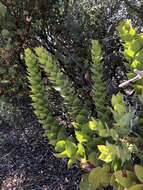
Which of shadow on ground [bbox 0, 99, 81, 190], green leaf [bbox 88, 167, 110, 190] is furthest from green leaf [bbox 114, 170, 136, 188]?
shadow on ground [bbox 0, 99, 81, 190]

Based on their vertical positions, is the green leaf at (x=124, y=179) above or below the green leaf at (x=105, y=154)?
below

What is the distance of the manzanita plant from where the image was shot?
163 cm

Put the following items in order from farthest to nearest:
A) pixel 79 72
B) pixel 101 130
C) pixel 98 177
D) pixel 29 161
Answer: pixel 29 161, pixel 79 72, pixel 98 177, pixel 101 130

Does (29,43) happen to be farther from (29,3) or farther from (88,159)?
(88,159)

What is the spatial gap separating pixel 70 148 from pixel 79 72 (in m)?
0.88

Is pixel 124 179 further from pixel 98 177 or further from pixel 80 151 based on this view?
pixel 80 151

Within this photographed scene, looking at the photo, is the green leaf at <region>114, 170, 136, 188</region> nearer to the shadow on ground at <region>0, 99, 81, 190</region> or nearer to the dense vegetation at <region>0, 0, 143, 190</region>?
the dense vegetation at <region>0, 0, 143, 190</region>

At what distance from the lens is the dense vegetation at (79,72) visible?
1.76 meters

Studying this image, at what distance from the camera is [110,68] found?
266 cm

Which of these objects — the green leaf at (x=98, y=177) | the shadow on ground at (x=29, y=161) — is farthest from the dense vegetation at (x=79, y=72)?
the shadow on ground at (x=29, y=161)

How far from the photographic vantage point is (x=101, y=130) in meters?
1.64

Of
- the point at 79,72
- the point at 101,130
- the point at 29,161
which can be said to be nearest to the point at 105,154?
the point at 101,130

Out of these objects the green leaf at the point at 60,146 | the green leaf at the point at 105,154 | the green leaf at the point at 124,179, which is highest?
the green leaf at the point at 60,146

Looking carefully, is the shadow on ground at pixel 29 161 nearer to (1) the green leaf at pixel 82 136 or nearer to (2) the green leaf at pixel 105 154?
(1) the green leaf at pixel 82 136
